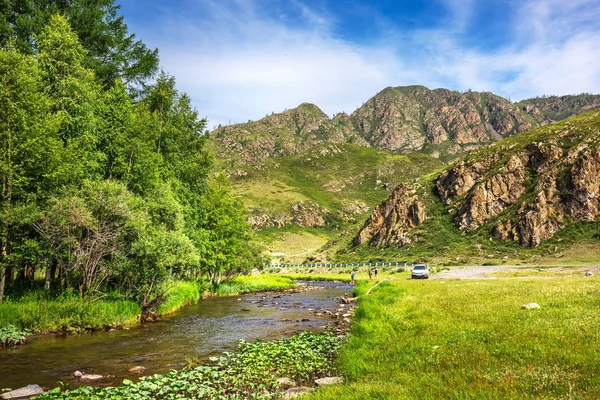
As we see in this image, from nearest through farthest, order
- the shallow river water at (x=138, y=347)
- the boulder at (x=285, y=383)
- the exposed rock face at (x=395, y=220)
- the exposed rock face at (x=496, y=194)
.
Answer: the boulder at (x=285, y=383)
the shallow river water at (x=138, y=347)
the exposed rock face at (x=496, y=194)
the exposed rock face at (x=395, y=220)

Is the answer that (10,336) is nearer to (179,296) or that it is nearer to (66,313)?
(66,313)

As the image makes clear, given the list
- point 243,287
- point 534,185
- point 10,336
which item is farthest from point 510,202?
point 10,336

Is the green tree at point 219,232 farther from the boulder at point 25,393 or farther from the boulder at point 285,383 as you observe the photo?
the boulder at point 285,383

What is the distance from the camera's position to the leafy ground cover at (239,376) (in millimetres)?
11984

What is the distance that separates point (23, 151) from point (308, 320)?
76.4 feet

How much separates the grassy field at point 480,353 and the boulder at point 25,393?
10.2m

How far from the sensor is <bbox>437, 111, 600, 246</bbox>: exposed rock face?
101938mm

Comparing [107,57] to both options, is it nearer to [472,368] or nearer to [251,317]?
[251,317]

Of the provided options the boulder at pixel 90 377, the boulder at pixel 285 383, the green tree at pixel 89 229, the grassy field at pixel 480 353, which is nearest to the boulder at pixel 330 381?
the grassy field at pixel 480 353

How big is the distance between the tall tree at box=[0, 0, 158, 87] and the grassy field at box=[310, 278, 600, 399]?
38820 mm

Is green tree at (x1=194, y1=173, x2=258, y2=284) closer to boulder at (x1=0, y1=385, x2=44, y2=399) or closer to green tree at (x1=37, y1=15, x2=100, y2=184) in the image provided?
green tree at (x1=37, y1=15, x2=100, y2=184)

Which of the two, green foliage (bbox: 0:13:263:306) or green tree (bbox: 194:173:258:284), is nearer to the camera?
green foliage (bbox: 0:13:263:306)

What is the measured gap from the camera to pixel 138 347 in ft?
66.6

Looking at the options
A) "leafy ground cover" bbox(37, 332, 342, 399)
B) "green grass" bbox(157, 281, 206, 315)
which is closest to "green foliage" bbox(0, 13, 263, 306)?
"green grass" bbox(157, 281, 206, 315)
